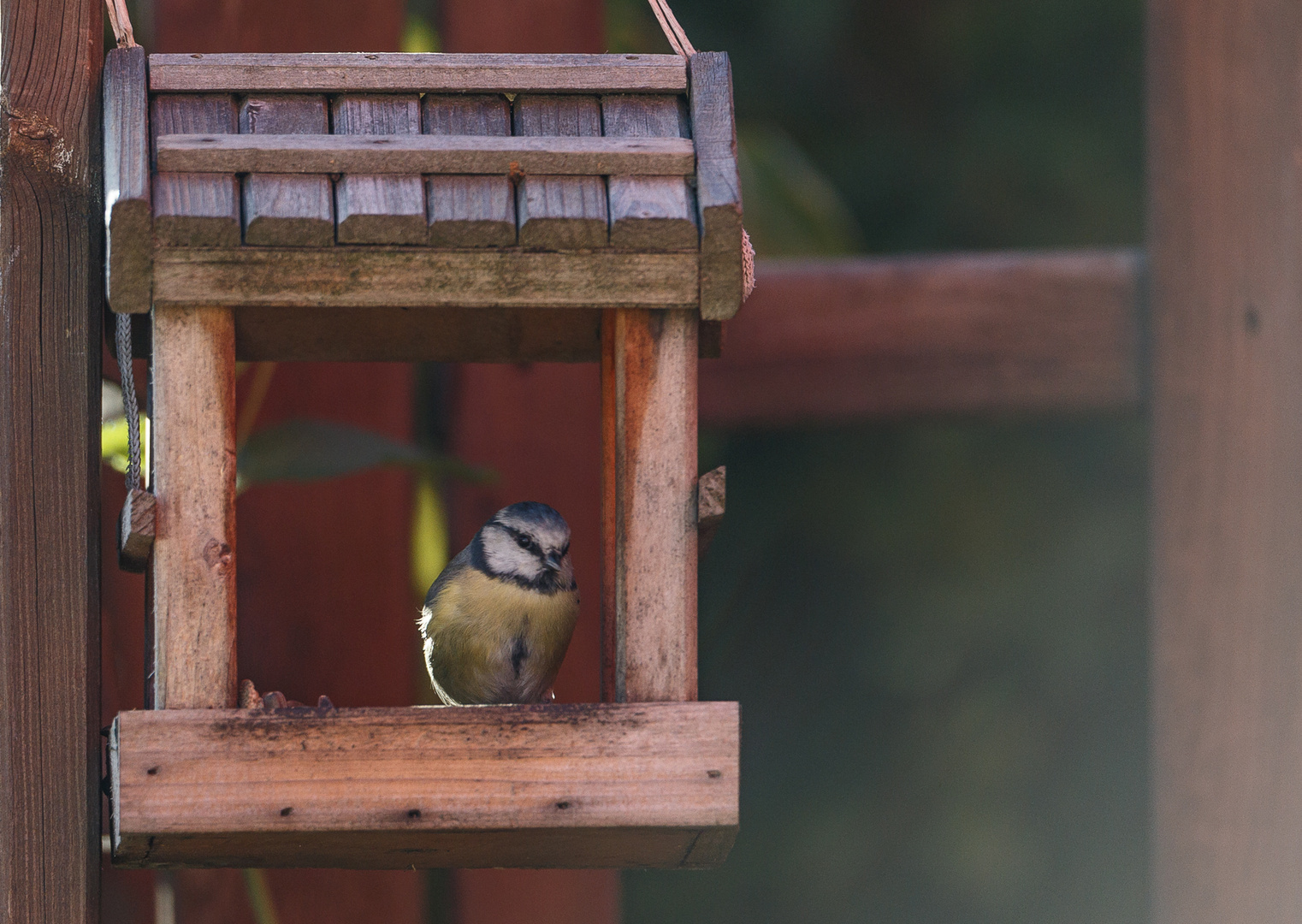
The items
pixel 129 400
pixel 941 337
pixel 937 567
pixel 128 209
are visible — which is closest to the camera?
pixel 128 209

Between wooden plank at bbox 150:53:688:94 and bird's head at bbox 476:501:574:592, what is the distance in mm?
517

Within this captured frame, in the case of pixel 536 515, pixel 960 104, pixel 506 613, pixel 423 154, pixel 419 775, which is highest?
pixel 960 104

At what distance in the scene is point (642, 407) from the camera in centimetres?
127

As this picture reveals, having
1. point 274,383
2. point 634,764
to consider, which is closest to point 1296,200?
point 634,764

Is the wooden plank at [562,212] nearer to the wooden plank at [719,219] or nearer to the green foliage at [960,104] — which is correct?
the wooden plank at [719,219]

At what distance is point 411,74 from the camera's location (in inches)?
51.3

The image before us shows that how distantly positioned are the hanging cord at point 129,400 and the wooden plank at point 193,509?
0.15 feet

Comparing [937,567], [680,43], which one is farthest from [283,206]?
[937,567]

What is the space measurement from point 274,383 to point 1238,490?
125 cm

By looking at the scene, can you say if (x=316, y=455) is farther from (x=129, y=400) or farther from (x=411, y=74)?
(x=411, y=74)

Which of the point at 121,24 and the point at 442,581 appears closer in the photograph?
the point at 121,24

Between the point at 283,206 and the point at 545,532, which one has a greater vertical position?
the point at 283,206

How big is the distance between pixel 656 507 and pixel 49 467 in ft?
1.79

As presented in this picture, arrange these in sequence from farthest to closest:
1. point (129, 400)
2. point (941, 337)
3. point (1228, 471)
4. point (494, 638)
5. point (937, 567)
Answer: point (937, 567)
point (941, 337)
point (1228, 471)
point (494, 638)
point (129, 400)
